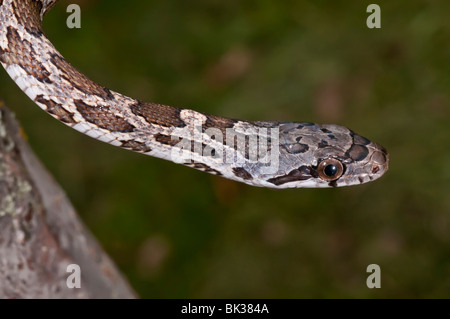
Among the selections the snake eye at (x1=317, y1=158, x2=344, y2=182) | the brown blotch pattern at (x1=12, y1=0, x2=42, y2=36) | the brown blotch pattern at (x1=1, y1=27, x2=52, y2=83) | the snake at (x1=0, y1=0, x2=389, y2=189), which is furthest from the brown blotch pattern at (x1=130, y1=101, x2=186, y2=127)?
the snake eye at (x1=317, y1=158, x2=344, y2=182)

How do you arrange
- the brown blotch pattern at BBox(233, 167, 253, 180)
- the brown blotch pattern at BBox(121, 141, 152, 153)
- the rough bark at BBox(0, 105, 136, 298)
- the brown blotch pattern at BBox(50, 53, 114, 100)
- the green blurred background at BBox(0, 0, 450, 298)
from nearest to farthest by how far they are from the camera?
the rough bark at BBox(0, 105, 136, 298)
the brown blotch pattern at BBox(50, 53, 114, 100)
the brown blotch pattern at BBox(121, 141, 152, 153)
the brown blotch pattern at BBox(233, 167, 253, 180)
the green blurred background at BBox(0, 0, 450, 298)

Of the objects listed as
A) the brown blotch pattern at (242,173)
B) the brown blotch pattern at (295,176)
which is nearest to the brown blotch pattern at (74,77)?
the brown blotch pattern at (242,173)

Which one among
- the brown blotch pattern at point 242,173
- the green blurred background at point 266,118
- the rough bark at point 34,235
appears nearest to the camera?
the rough bark at point 34,235

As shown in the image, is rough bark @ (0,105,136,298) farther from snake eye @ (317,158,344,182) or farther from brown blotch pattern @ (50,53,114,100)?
snake eye @ (317,158,344,182)

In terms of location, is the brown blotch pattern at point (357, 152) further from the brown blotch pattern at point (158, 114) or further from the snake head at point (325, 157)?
the brown blotch pattern at point (158, 114)

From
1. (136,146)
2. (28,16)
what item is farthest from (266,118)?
(28,16)

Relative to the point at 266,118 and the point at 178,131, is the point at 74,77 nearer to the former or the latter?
the point at 178,131
